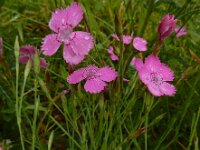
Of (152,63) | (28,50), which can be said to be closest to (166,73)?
(152,63)

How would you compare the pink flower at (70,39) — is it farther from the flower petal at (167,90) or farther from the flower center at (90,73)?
the flower petal at (167,90)

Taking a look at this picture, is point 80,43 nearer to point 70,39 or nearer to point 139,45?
point 70,39

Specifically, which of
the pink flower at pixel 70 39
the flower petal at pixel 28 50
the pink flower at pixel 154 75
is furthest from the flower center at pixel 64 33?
the flower petal at pixel 28 50

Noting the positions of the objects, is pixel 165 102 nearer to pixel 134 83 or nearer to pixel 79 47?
pixel 134 83

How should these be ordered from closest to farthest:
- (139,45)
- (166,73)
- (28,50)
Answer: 1. (166,73)
2. (139,45)
3. (28,50)

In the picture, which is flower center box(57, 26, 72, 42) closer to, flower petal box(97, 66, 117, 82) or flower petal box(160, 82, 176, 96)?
flower petal box(97, 66, 117, 82)

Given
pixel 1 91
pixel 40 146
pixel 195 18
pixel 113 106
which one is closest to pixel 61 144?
pixel 1 91

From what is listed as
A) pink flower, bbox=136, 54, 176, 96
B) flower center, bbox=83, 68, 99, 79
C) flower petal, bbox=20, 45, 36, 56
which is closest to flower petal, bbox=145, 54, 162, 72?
pink flower, bbox=136, 54, 176, 96
